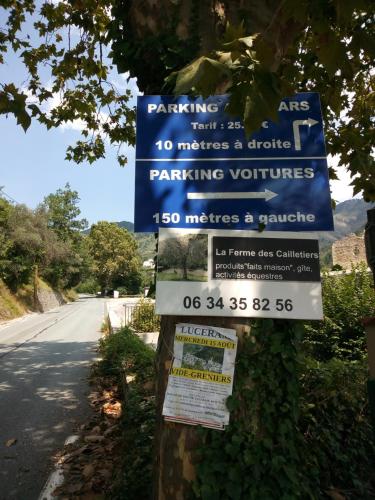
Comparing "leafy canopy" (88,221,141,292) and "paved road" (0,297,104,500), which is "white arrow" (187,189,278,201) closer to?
"paved road" (0,297,104,500)

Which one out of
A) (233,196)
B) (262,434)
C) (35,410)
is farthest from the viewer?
(35,410)

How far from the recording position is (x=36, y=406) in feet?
21.9

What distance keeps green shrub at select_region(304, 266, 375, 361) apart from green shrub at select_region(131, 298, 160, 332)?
792cm

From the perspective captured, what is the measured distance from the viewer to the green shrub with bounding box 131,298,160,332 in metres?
14.5

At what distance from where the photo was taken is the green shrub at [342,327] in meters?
6.85

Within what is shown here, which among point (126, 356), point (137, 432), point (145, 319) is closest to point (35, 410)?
point (126, 356)

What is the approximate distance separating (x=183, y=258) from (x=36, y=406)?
5735 millimetres

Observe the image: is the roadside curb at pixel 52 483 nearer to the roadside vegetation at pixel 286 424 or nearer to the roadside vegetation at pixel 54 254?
the roadside vegetation at pixel 286 424

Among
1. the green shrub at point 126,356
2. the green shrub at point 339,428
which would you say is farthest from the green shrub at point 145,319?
the green shrub at point 339,428

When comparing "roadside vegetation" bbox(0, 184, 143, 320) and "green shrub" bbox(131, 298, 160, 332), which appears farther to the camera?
"roadside vegetation" bbox(0, 184, 143, 320)

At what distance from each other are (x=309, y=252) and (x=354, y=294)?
5832mm

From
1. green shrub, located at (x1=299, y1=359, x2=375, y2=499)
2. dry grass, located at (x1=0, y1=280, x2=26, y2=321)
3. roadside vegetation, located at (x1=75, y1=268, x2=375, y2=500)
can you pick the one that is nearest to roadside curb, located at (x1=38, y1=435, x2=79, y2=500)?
roadside vegetation, located at (x1=75, y1=268, x2=375, y2=500)

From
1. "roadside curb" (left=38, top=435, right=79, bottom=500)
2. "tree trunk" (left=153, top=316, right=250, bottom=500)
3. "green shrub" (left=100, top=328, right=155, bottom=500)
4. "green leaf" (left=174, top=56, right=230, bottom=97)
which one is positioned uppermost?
"green leaf" (left=174, top=56, right=230, bottom=97)

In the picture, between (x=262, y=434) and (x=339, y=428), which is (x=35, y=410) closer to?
(x=339, y=428)
